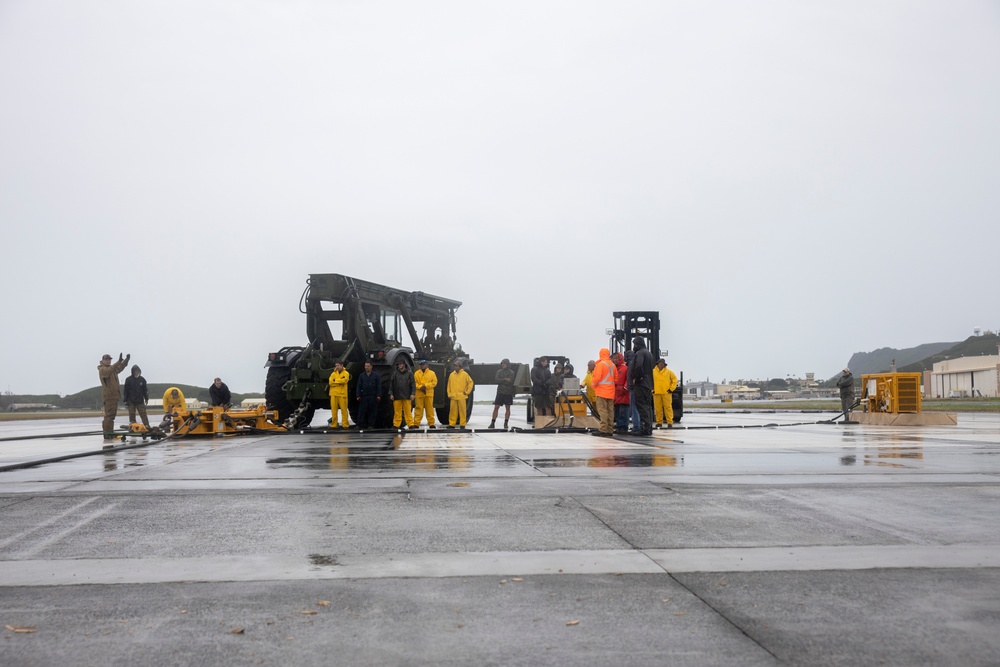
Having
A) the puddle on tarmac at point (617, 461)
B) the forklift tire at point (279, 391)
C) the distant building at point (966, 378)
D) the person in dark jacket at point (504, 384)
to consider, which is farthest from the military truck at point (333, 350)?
the distant building at point (966, 378)

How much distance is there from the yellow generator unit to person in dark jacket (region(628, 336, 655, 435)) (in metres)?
8.27

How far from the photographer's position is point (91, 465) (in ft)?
36.6

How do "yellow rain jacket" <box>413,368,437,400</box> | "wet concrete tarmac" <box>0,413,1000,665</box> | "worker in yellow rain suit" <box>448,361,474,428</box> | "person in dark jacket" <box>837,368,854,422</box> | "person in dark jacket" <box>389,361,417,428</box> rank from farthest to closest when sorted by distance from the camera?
1. "person in dark jacket" <box>837,368,854,422</box>
2. "worker in yellow rain suit" <box>448,361,474,428</box>
3. "yellow rain jacket" <box>413,368,437,400</box>
4. "person in dark jacket" <box>389,361,417,428</box>
5. "wet concrete tarmac" <box>0,413,1000,665</box>

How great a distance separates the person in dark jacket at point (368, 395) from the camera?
19.7 meters

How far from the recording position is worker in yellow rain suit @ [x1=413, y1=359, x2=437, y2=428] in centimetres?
2091

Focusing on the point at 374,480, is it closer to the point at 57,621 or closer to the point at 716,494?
the point at 716,494

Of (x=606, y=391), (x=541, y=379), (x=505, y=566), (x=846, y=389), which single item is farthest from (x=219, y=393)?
(x=505, y=566)

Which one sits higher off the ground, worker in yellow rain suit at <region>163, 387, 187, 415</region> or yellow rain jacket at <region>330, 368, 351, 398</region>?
yellow rain jacket at <region>330, 368, 351, 398</region>

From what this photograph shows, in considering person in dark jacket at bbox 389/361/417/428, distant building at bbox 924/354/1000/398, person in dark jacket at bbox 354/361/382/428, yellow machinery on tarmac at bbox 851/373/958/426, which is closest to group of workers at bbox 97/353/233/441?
person in dark jacket at bbox 354/361/382/428

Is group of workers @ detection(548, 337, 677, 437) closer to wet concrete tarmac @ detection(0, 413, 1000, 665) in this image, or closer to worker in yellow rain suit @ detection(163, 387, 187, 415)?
wet concrete tarmac @ detection(0, 413, 1000, 665)

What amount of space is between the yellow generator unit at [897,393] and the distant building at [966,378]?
83.9m

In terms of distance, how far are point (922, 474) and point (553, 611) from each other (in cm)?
683

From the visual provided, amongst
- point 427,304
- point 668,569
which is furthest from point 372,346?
point 668,569

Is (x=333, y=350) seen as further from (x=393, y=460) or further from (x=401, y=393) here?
(x=393, y=460)
